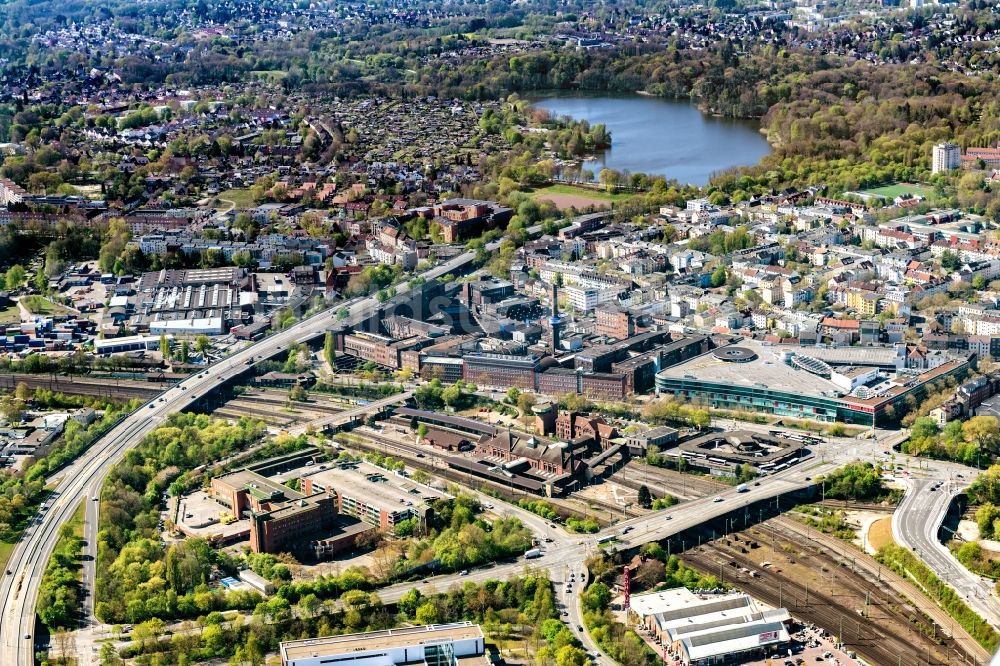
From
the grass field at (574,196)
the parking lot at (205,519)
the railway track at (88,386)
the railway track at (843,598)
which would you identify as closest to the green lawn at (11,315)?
the railway track at (88,386)

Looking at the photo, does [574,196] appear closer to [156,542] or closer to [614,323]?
[614,323]

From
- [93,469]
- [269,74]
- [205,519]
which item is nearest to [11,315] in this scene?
[93,469]

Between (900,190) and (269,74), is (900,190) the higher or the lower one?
the lower one

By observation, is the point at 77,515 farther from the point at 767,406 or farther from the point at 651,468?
the point at 767,406

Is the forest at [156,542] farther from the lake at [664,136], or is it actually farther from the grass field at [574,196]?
the lake at [664,136]

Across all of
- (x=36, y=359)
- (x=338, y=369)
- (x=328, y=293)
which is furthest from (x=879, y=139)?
(x=36, y=359)

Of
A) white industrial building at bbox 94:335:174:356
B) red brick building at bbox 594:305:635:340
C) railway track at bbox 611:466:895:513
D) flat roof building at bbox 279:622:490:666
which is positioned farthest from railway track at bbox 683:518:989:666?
white industrial building at bbox 94:335:174:356
